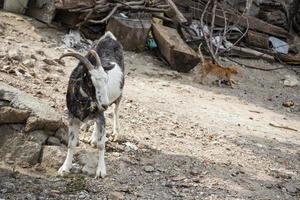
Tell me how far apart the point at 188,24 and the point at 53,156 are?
7.40 metres

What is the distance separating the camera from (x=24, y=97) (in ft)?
19.0

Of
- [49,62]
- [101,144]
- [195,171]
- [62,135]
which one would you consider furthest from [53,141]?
[49,62]

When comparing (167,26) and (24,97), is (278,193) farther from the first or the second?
(167,26)

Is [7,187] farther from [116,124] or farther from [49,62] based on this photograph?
[49,62]

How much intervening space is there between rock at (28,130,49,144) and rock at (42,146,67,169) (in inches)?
4.7

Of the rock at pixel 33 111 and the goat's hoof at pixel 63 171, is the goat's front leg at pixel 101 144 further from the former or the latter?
the rock at pixel 33 111

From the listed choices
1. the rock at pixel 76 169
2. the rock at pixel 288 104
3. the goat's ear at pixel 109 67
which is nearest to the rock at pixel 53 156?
the rock at pixel 76 169

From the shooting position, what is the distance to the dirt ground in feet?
17.2

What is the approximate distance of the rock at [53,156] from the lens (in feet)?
17.8

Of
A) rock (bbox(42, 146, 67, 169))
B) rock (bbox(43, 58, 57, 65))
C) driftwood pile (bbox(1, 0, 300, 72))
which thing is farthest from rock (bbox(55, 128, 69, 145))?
driftwood pile (bbox(1, 0, 300, 72))

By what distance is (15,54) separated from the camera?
789 centimetres

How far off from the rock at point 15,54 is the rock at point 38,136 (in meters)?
2.46

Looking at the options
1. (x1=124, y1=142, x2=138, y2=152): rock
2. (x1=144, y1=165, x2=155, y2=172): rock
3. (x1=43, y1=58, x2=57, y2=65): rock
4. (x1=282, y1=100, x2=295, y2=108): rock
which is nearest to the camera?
(x1=144, y1=165, x2=155, y2=172): rock

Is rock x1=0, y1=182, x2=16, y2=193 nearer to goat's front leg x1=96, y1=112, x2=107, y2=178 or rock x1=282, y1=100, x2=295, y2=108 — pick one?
goat's front leg x1=96, y1=112, x2=107, y2=178
